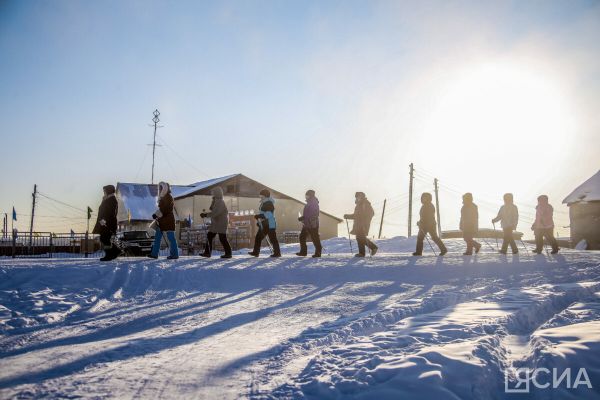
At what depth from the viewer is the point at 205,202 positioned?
40219 mm

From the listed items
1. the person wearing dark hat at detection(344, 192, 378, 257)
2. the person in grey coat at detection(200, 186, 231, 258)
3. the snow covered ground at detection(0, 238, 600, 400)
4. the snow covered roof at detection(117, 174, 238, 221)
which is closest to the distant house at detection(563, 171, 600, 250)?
the person wearing dark hat at detection(344, 192, 378, 257)

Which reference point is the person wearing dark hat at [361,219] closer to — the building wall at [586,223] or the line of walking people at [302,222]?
the line of walking people at [302,222]

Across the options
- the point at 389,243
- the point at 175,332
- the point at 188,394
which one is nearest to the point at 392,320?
the point at 175,332

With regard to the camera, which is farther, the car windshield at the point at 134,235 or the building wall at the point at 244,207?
the building wall at the point at 244,207

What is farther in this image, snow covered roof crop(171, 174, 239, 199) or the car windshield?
snow covered roof crop(171, 174, 239, 199)

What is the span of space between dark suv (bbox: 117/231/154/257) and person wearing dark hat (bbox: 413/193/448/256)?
13027 millimetres

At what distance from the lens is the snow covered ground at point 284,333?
281 centimetres

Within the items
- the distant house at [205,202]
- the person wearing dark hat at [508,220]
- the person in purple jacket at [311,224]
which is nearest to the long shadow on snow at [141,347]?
the person in purple jacket at [311,224]

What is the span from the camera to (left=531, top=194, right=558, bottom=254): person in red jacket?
40.8 ft

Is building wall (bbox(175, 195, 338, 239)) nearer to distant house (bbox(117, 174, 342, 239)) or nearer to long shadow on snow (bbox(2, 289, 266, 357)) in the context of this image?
distant house (bbox(117, 174, 342, 239))

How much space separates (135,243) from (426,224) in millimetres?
13750

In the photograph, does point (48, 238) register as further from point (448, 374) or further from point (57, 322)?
point (448, 374)

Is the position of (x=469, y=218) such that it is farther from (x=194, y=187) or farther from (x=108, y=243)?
(x=194, y=187)

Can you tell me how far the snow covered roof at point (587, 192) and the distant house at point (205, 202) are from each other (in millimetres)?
20962
